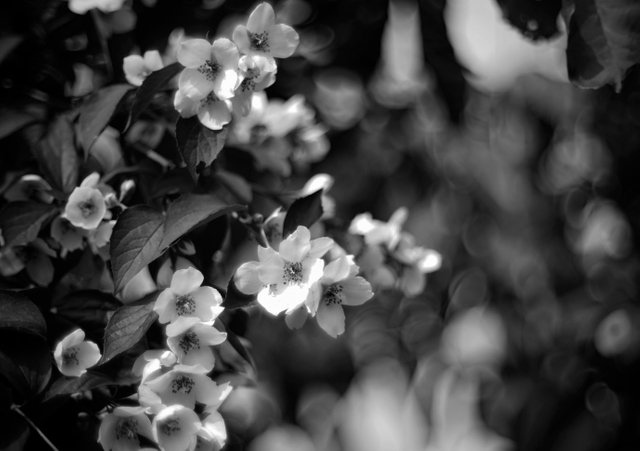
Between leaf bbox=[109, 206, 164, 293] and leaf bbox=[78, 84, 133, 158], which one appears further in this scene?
leaf bbox=[78, 84, 133, 158]

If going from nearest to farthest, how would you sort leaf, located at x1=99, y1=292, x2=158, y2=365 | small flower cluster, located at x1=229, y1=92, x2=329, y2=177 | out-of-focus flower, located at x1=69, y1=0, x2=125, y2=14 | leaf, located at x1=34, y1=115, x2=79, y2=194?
leaf, located at x1=99, y1=292, x2=158, y2=365 < leaf, located at x1=34, y1=115, x2=79, y2=194 < out-of-focus flower, located at x1=69, y1=0, x2=125, y2=14 < small flower cluster, located at x1=229, y1=92, x2=329, y2=177

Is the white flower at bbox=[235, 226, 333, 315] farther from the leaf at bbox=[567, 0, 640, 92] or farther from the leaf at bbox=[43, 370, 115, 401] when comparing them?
the leaf at bbox=[567, 0, 640, 92]

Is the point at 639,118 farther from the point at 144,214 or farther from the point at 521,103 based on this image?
the point at 144,214

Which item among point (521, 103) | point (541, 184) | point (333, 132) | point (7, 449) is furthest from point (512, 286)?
point (7, 449)

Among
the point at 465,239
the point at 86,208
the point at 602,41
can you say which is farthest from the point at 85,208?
the point at 465,239

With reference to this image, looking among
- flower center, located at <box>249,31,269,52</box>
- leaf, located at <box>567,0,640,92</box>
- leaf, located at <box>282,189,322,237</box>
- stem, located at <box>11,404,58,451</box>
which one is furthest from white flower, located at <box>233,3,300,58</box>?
stem, located at <box>11,404,58,451</box>

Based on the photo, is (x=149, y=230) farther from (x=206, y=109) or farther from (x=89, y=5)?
(x=89, y=5)
